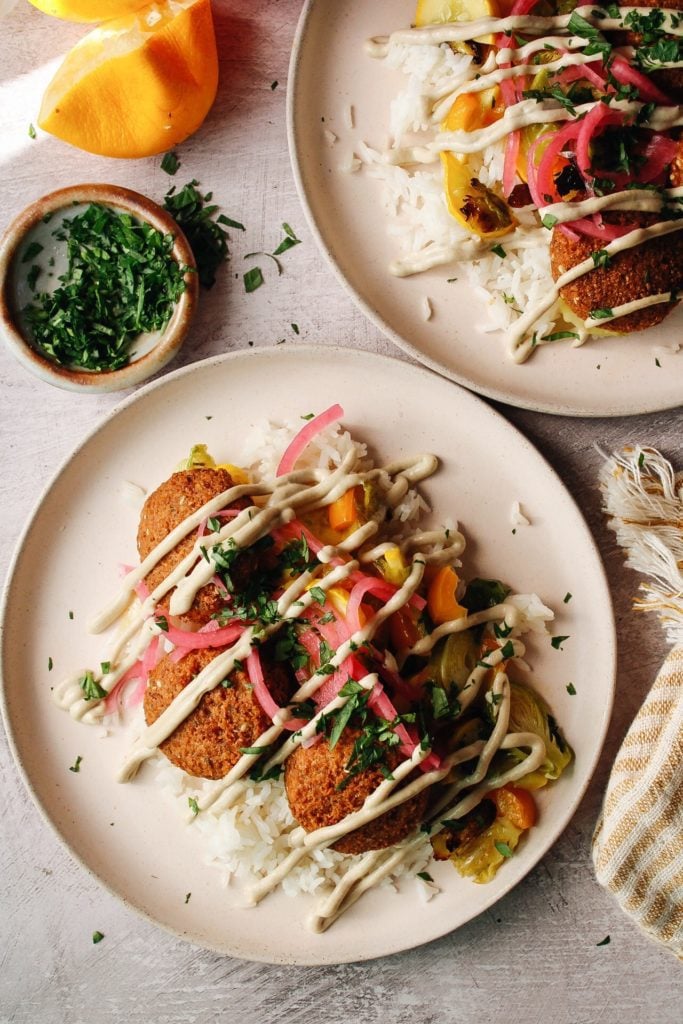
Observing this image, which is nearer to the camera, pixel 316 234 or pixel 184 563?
pixel 184 563

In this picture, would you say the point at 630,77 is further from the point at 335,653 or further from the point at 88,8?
the point at 335,653

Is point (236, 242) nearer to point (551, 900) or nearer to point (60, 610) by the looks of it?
point (60, 610)

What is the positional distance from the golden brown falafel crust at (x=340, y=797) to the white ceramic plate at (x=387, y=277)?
4.00ft

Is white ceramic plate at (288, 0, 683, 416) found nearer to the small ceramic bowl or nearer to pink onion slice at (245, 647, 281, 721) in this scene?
the small ceramic bowl

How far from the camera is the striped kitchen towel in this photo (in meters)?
2.67

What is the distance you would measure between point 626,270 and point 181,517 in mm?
1521

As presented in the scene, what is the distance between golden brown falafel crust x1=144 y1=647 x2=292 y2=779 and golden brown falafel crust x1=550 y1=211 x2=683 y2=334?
4.82ft

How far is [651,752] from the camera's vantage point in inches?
106

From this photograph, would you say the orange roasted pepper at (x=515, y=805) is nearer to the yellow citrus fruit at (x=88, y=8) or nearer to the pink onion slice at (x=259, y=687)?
the pink onion slice at (x=259, y=687)

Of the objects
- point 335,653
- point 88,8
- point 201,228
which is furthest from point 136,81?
point 335,653

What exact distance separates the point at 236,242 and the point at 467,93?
2.97ft

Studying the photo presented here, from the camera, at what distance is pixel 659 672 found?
9.12 ft

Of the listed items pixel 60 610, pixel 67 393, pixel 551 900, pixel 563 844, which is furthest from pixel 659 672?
pixel 67 393

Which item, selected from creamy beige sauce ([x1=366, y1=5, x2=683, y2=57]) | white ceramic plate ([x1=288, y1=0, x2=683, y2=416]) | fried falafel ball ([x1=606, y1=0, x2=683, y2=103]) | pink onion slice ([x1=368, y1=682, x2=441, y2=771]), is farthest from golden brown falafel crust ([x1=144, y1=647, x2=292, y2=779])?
fried falafel ball ([x1=606, y1=0, x2=683, y2=103])
